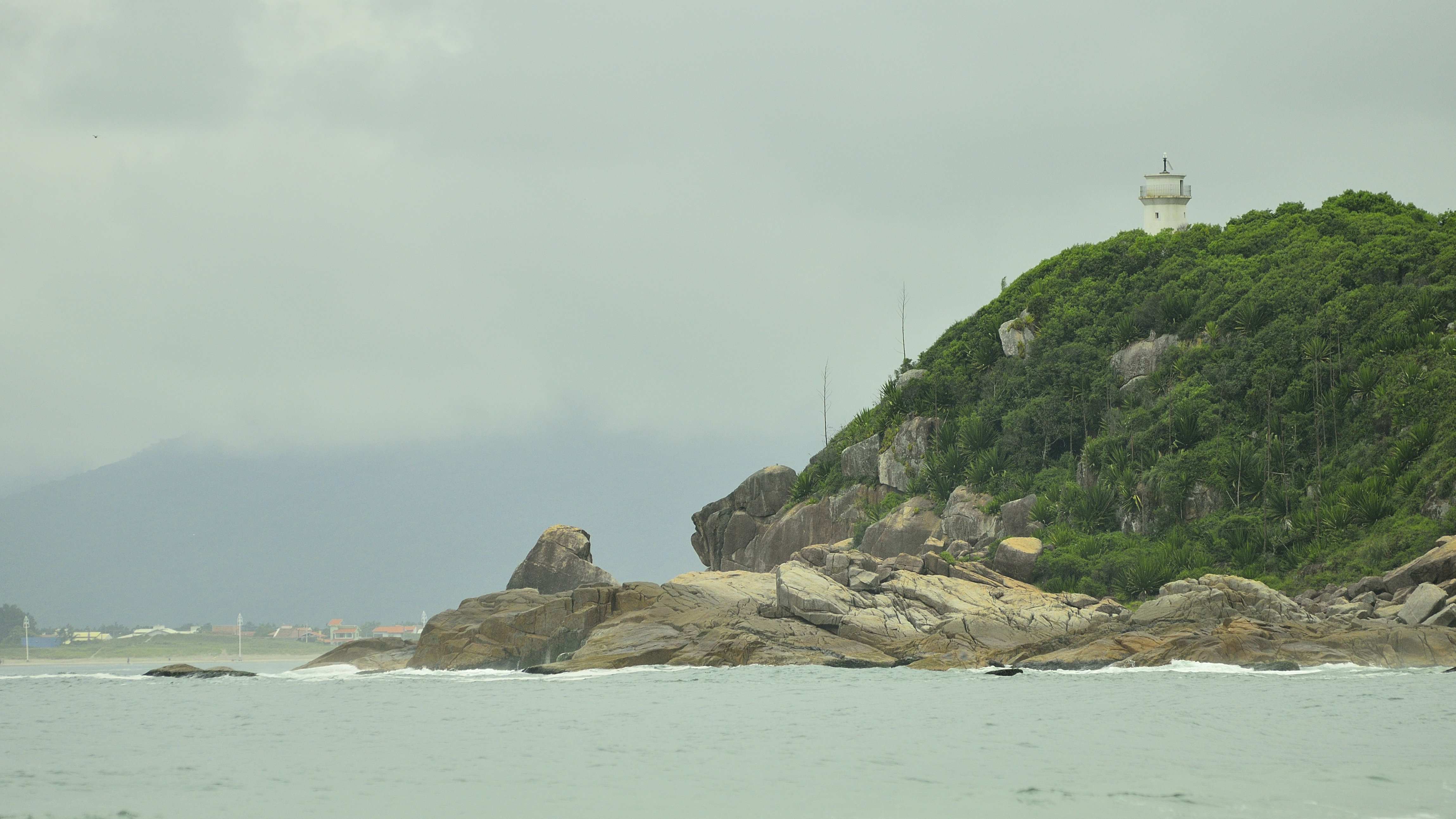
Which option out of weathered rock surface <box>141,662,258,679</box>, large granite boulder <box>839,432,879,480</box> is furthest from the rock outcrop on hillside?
large granite boulder <box>839,432,879,480</box>

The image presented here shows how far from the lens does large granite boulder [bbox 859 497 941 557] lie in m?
52.8

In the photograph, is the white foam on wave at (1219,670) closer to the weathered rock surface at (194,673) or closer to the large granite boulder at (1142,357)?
the large granite boulder at (1142,357)

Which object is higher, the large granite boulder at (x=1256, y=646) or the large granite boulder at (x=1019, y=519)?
the large granite boulder at (x=1019, y=519)

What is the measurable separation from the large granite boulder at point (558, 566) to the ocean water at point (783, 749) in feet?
52.3

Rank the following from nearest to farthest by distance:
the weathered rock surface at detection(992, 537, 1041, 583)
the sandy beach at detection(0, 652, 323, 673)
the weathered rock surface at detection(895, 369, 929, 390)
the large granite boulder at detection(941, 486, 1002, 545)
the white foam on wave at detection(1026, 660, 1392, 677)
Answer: the white foam on wave at detection(1026, 660, 1392, 677) → the weathered rock surface at detection(992, 537, 1041, 583) → the large granite boulder at detection(941, 486, 1002, 545) → the weathered rock surface at detection(895, 369, 929, 390) → the sandy beach at detection(0, 652, 323, 673)

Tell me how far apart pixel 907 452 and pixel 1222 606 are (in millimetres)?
24651

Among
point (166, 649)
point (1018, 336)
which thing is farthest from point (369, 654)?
point (166, 649)

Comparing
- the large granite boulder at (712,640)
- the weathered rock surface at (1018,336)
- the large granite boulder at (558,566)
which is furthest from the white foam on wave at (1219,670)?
the weathered rock surface at (1018,336)

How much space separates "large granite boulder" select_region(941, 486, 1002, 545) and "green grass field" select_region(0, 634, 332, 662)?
80.3 meters

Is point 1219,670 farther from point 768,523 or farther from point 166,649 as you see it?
point 166,649

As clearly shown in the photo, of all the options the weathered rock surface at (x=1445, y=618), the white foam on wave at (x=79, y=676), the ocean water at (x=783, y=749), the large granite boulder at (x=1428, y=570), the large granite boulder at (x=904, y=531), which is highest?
the large granite boulder at (x=904, y=531)

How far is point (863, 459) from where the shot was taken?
6175 centimetres

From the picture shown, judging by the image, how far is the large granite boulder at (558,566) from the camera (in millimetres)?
49562

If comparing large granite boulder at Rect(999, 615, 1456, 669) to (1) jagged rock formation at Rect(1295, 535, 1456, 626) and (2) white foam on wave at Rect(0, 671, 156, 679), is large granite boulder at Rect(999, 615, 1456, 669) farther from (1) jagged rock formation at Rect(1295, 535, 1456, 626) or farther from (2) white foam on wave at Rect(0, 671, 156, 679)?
(2) white foam on wave at Rect(0, 671, 156, 679)
